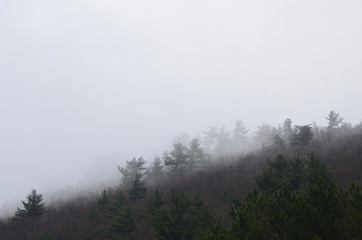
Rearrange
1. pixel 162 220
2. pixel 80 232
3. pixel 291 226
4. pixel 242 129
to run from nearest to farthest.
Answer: pixel 291 226 → pixel 162 220 → pixel 80 232 → pixel 242 129

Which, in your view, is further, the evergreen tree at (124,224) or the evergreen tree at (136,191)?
the evergreen tree at (136,191)

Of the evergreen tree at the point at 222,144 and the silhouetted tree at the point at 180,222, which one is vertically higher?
the evergreen tree at the point at 222,144

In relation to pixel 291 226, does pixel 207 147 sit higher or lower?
higher

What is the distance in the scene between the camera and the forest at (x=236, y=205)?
6.09 meters

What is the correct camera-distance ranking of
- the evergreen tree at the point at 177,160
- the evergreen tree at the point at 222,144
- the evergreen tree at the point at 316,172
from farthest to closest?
the evergreen tree at the point at 222,144 → the evergreen tree at the point at 177,160 → the evergreen tree at the point at 316,172

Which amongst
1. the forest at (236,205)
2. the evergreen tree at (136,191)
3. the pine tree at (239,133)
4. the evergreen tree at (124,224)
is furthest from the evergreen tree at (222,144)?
the evergreen tree at (124,224)

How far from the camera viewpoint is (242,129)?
5481 cm

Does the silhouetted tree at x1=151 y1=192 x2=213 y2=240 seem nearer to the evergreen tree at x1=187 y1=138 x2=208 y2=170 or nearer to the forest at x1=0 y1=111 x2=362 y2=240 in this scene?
the forest at x1=0 y1=111 x2=362 y2=240

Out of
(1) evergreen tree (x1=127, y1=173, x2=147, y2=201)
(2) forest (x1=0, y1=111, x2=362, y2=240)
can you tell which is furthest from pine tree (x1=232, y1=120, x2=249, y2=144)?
(1) evergreen tree (x1=127, y1=173, x2=147, y2=201)

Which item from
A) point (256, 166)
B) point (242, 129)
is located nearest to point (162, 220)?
point (256, 166)

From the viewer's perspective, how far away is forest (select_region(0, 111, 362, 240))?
20.0 feet

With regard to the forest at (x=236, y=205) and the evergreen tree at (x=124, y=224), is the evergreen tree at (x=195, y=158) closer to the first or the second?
the forest at (x=236, y=205)

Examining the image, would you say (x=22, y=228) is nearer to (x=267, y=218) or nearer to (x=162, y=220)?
(x=162, y=220)

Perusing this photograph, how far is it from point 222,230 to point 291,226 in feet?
4.36
